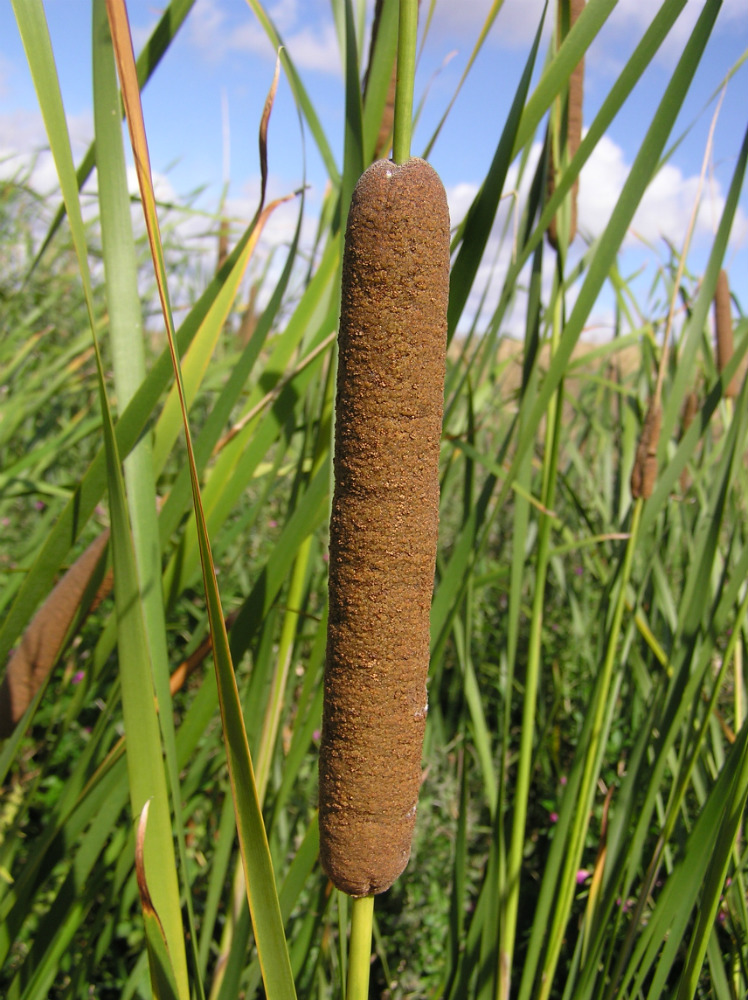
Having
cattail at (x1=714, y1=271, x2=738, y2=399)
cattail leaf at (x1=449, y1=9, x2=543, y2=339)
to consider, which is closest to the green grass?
cattail leaf at (x1=449, y1=9, x2=543, y2=339)

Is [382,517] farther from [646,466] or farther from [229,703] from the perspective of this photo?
[646,466]

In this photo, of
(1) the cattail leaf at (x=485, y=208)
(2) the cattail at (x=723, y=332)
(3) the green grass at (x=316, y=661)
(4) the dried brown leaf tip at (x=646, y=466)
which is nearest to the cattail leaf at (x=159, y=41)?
(3) the green grass at (x=316, y=661)

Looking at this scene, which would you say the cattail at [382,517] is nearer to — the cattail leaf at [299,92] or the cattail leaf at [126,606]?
the cattail leaf at [126,606]

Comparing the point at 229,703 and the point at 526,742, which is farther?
the point at 526,742

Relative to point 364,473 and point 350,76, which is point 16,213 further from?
point 364,473

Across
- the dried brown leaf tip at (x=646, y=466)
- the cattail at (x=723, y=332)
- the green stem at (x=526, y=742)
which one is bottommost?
the green stem at (x=526, y=742)

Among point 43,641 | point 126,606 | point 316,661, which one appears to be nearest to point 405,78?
point 126,606
